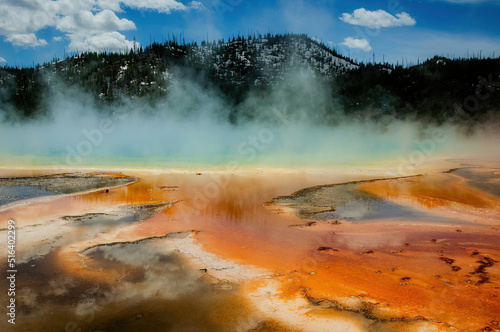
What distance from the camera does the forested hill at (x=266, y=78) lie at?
156 ft

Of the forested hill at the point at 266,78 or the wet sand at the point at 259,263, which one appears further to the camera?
the forested hill at the point at 266,78

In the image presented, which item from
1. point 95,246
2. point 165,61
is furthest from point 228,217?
point 165,61

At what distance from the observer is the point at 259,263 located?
4688mm

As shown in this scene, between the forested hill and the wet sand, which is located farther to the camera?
the forested hill

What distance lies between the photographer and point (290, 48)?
250 feet

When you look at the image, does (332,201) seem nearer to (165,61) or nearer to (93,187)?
(93,187)

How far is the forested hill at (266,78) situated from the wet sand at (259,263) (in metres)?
41.7

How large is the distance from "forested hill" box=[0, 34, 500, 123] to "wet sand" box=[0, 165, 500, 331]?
41.7 m

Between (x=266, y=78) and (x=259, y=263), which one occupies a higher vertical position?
(x=266, y=78)

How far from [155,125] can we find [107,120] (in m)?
9.41

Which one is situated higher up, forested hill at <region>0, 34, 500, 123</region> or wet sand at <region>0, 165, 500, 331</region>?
forested hill at <region>0, 34, 500, 123</region>

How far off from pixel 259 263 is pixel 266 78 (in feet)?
204

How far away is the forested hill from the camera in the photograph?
47531 millimetres

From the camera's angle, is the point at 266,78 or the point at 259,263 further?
the point at 266,78
